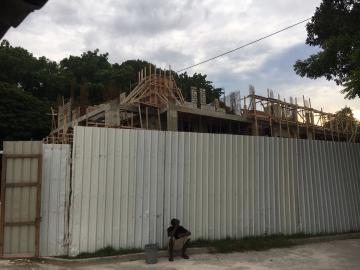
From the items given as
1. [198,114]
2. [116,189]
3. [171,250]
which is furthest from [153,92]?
[171,250]

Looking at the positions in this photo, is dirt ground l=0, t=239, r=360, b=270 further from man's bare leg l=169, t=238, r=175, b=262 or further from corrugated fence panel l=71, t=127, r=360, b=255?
corrugated fence panel l=71, t=127, r=360, b=255

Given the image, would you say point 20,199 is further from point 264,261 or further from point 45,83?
point 45,83

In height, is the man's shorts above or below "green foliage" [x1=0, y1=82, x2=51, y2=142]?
A: below

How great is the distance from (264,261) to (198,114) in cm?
1536

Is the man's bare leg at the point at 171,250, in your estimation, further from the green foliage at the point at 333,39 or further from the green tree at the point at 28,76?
the green tree at the point at 28,76

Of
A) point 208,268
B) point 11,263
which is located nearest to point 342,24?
point 208,268

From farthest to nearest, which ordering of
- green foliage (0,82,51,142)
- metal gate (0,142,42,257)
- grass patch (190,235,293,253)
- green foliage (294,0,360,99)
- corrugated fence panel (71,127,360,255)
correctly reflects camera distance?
green foliage (0,82,51,142), green foliage (294,0,360,99), grass patch (190,235,293,253), corrugated fence panel (71,127,360,255), metal gate (0,142,42,257)

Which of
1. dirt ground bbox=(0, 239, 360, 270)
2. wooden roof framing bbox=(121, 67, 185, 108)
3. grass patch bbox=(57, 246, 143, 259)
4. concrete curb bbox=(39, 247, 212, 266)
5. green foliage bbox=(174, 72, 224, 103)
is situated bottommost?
dirt ground bbox=(0, 239, 360, 270)

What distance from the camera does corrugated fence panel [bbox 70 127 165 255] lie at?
876 centimetres

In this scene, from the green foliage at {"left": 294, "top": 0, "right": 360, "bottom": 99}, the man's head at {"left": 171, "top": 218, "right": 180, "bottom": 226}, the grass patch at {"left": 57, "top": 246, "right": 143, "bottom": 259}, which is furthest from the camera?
the green foliage at {"left": 294, "top": 0, "right": 360, "bottom": 99}

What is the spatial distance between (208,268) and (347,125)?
2323 centimetres

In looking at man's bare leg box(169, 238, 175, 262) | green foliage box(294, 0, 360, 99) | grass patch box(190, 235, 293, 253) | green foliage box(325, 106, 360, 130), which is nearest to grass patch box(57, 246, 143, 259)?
man's bare leg box(169, 238, 175, 262)

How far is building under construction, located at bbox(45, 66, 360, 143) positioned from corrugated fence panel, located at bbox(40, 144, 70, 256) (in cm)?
1228

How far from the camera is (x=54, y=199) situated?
870cm
